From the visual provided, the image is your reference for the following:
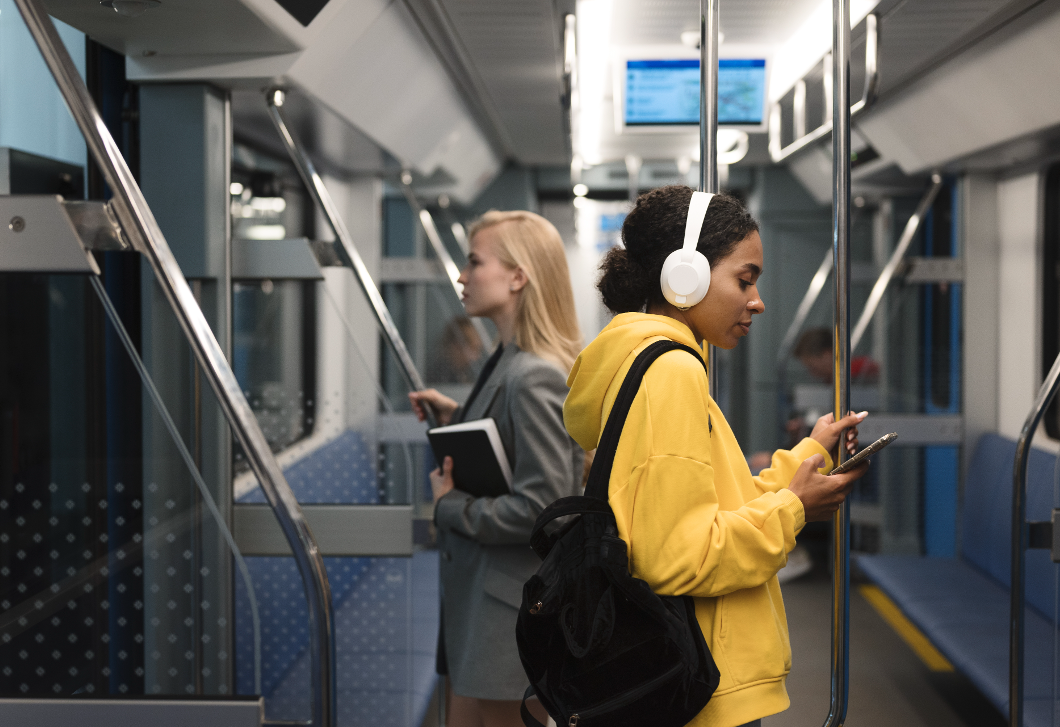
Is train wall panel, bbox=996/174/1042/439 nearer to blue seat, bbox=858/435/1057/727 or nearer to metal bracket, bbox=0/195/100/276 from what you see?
blue seat, bbox=858/435/1057/727

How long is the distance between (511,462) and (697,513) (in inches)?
34.6

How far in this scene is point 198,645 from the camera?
234 centimetres

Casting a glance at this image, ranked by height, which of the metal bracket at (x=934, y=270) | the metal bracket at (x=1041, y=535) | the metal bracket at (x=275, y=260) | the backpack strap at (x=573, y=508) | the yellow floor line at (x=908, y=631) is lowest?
the yellow floor line at (x=908, y=631)

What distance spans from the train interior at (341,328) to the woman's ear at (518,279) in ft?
1.24

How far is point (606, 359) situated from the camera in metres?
1.34

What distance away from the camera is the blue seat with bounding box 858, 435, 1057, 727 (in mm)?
3172

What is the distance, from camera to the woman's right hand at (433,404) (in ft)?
8.05

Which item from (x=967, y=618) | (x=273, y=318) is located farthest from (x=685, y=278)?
(x=967, y=618)

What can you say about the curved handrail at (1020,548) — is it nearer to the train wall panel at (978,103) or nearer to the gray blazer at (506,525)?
the gray blazer at (506,525)

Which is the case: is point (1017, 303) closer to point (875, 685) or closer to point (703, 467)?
point (875, 685)

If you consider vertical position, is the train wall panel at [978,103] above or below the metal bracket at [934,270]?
above

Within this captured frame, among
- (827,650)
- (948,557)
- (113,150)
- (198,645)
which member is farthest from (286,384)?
(948,557)

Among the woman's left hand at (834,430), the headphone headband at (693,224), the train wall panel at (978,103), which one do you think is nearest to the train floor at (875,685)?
the train wall panel at (978,103)

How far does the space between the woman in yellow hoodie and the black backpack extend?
1.0 inches
